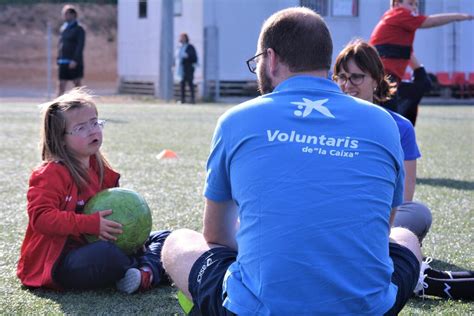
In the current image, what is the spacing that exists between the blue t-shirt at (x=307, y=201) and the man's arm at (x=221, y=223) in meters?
0.22

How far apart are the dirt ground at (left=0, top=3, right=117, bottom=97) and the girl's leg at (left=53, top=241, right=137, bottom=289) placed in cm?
3931

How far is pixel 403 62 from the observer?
8.91 m

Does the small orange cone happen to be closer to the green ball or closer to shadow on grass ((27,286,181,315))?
the green ball

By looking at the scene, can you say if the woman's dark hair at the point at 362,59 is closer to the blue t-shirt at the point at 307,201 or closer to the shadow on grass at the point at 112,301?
the shadow on grass at the point at 112,301

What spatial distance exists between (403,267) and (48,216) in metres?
1.83

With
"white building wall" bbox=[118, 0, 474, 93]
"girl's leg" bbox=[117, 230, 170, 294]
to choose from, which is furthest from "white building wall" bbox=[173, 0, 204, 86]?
"girl's leg" bbox=[117, 230, 170, 294]

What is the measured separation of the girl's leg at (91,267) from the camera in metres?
4.41

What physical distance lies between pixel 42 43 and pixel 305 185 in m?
49.6

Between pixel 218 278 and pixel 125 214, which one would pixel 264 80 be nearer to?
pixel 218 278

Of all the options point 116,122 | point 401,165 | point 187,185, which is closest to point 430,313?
point 401,165

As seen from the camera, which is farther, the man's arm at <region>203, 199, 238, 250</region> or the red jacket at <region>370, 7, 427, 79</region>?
the red jacket at <region>370, 7, 427, 79</region>

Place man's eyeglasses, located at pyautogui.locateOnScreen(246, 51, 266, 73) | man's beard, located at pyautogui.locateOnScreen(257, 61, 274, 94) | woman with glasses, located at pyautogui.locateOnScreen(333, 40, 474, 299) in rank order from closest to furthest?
man's beard, located at pyautogui.locateOnScreen(257, 61, 274, 94)
man's eyeglasses, located at pyautogui.locateOnScreen(246, 51, 266, 73)
woman with glasses, located at pyautogui.locateOnScreen(333, 40, 474, 299)

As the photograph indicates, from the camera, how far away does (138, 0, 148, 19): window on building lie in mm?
35284

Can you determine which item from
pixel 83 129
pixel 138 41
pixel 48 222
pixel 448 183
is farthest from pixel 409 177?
pixel 138 41
